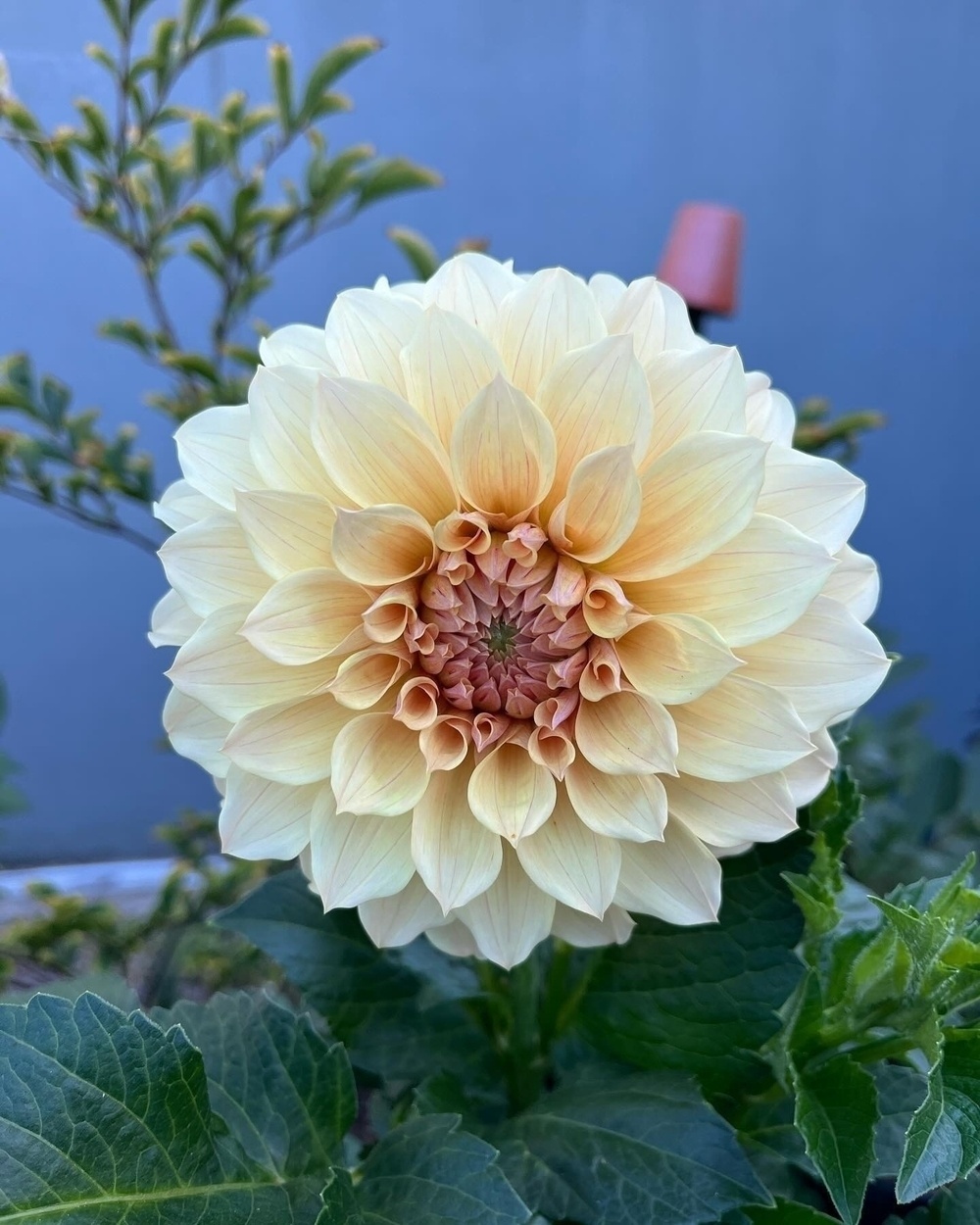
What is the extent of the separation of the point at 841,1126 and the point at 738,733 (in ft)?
0.51

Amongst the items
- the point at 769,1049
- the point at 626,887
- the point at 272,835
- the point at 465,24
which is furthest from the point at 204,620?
the point at 465,24

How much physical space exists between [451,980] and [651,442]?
29 centimetres

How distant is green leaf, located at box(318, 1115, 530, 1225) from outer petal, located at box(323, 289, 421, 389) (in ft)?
0.98

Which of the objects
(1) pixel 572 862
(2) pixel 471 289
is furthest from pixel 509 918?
(2) pixel 471 289

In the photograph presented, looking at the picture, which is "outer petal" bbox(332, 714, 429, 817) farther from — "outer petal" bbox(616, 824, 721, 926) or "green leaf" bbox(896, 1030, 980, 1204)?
"green leaf" bbox(896, 1030, 980, 1204)

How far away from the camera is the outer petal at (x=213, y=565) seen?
0.33m

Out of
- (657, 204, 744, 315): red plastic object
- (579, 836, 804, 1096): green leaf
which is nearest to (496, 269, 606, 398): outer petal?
(579, 836, 804, 1096): green leaf

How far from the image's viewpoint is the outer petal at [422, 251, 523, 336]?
0.35 meters

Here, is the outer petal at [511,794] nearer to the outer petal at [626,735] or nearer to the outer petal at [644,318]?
the outer petal at [626,735]

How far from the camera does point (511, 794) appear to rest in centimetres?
35

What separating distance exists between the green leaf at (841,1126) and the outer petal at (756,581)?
18cm

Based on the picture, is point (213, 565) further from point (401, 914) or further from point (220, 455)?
point (401, 914)

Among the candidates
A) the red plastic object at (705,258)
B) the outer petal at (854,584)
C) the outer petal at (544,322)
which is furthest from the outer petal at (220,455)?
the red plastic object at (705,258)

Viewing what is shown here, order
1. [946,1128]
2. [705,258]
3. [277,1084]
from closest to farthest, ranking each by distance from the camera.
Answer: [946,1128]
[277,1084]
[705,258]
